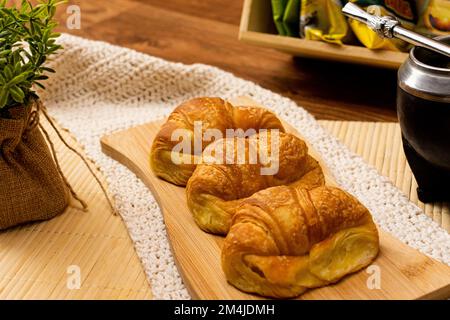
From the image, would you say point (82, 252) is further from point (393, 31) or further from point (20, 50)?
point (393, 31)

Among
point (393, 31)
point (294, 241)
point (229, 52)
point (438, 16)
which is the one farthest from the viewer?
point (229, 52)

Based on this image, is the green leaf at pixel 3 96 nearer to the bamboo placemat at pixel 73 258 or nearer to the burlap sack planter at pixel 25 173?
the burlap sack planter at pixel 25 173

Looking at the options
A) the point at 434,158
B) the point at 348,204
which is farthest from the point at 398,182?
the point at 348,204

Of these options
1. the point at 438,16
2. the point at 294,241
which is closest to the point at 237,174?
the point at 294,241

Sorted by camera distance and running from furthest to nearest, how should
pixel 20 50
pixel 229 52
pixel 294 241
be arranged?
pixel 229 52 → pixel 20 50 → pixel 294 241

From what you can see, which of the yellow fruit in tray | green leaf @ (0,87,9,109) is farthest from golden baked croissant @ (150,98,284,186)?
the yellow fruit in tray

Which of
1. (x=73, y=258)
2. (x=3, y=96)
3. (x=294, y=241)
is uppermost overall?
(x=3, y=96)
